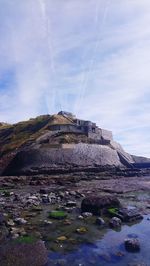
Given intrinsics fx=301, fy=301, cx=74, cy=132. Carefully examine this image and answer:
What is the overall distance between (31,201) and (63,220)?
289 inches

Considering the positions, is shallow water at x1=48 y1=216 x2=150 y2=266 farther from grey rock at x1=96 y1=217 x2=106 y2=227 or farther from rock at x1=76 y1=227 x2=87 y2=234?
grey rock at x1=96 y1=217 x2=106 y2=227

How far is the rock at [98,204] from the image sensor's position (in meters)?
18.2

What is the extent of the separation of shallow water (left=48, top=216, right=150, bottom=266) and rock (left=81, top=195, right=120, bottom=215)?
430 cm

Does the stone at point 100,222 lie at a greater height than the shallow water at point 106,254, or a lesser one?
greater

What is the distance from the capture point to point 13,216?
17766 millimetres

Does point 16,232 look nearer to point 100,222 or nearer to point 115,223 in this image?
point 100,222

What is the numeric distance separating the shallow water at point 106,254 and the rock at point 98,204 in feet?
14.1

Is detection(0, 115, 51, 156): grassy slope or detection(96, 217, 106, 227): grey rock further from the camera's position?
detection(0, 115, 51, 156): grassy slope

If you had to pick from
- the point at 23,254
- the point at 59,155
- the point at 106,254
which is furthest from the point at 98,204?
the point at 59,155

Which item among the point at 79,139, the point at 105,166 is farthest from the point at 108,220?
the point at 79,139

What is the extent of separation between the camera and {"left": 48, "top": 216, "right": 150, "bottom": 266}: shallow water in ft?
33.6

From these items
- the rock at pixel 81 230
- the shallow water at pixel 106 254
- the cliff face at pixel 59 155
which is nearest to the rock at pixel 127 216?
the shallow water at pixel 106 254


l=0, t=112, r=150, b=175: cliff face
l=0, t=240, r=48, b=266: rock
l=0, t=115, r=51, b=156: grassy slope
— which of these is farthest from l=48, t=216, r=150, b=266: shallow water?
l=0, t=115, r=51, b=156: grassy slope

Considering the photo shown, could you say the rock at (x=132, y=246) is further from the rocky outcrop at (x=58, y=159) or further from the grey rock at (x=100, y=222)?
the rocky outcrop at (x=58, y=159)
